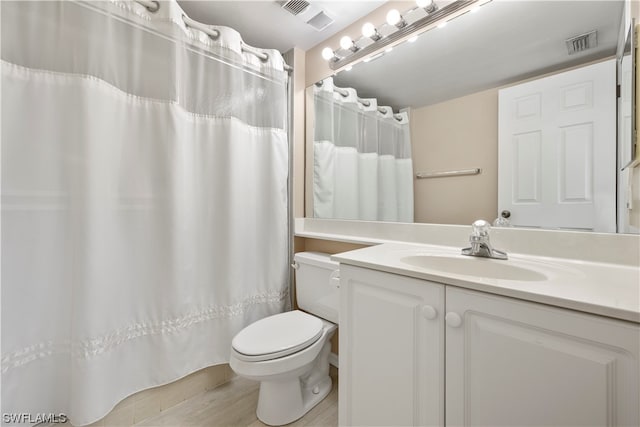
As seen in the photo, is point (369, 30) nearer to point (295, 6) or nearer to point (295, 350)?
point (295, 6)

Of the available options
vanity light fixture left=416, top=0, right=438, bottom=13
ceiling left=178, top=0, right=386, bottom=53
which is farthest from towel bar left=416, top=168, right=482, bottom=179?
ceiling left=178, top=0, right=386, bottom=53

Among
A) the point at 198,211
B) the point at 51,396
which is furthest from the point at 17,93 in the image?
the point at 51,396

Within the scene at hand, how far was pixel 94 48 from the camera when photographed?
3.54 ft

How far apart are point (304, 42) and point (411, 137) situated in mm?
1053

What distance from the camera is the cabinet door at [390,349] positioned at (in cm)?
73

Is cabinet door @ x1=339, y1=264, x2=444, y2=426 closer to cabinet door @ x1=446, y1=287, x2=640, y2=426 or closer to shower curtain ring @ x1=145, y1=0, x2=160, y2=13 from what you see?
cabinet door @ x1=446, y1=287, x2=640, y2=426

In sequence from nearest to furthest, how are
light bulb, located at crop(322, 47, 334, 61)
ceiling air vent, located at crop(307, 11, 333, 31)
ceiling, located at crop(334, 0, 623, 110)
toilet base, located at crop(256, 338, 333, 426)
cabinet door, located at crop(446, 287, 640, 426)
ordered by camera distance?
cabinet door, located at crop(446, 287, 640, 426), ceiling, located at crop(334, 0, 623, 110), toilet base, located at crop(256, 338, 333, 426), ceiling air vent, located at crop(307, 11, 333, 31), light bulb, located at crop(322, 47, 334, 61)

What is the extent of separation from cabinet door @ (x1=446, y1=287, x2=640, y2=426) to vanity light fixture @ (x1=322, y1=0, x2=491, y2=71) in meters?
1.27

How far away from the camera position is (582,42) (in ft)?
3.12

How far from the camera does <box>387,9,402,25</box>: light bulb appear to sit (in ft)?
4.33

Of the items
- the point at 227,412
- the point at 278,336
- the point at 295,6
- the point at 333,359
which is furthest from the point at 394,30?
the point at 227,412

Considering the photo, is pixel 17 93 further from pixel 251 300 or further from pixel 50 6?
pixel 251 300

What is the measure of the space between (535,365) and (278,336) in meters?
0.99

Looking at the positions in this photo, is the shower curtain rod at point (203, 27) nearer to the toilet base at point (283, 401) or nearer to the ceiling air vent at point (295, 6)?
the ceiling air vent at point (295, 6)
